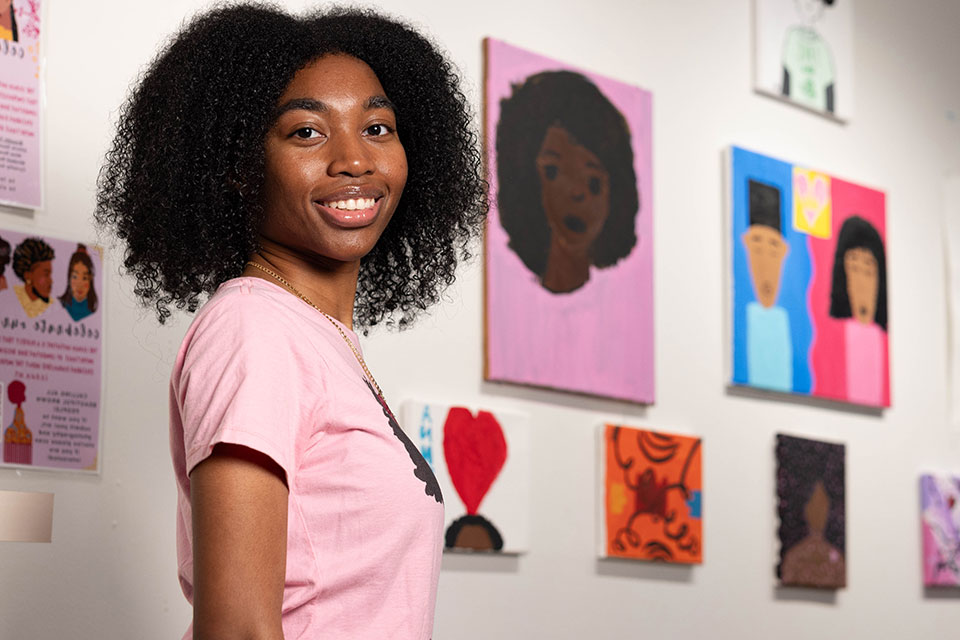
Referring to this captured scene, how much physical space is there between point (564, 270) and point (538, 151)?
199 mm

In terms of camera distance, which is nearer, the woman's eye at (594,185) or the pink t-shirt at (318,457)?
the pink t-shirt at (318,457)

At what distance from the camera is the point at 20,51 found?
1.59 m

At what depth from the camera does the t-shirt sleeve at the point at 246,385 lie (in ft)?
3.03

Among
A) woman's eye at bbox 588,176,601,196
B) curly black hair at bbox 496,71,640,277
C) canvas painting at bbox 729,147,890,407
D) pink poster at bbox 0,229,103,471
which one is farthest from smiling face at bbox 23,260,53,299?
canvas painting at bbox 729,147,890,407

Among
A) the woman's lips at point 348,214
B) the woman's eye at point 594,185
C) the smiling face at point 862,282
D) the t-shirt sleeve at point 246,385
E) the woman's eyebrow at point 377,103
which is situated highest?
the woman's eye at point 594,185

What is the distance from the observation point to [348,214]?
1134 mm

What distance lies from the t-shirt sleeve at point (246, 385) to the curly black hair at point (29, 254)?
0.63 metres

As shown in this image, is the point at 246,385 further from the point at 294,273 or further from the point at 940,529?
the point at 940,529

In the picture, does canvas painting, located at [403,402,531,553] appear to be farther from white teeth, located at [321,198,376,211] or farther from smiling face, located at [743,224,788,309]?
white teeth, located at [321,198,376,211]

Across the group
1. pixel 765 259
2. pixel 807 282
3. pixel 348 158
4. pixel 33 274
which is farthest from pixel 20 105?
pixel 807 282

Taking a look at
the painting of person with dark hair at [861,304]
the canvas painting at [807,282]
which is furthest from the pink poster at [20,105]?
the painting of person with dark hair at [861,304]

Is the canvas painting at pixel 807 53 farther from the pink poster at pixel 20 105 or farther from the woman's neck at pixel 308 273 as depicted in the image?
the woman's neck at pixel 308 273

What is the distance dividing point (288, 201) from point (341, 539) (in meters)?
0.32

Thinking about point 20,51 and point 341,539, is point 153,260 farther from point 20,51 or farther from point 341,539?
point 20,51
